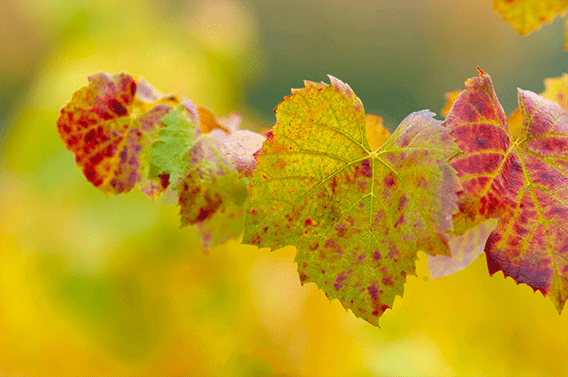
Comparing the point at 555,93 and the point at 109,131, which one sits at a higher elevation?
the point at 555,93

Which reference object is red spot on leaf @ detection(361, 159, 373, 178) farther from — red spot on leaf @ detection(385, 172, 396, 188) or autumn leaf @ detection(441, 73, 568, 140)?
autumn leaf @ detection(441, 73, 568, 140)

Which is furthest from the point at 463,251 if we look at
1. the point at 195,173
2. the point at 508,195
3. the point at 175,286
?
the point at 175,286

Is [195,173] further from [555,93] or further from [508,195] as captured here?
[555,93]

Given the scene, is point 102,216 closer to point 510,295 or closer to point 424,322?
point 424,322

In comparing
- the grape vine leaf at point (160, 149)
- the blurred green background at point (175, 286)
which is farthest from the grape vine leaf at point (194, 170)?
the blurred green background at point (175, 286)

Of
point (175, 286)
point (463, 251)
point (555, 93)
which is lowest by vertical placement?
point (175, 286)
